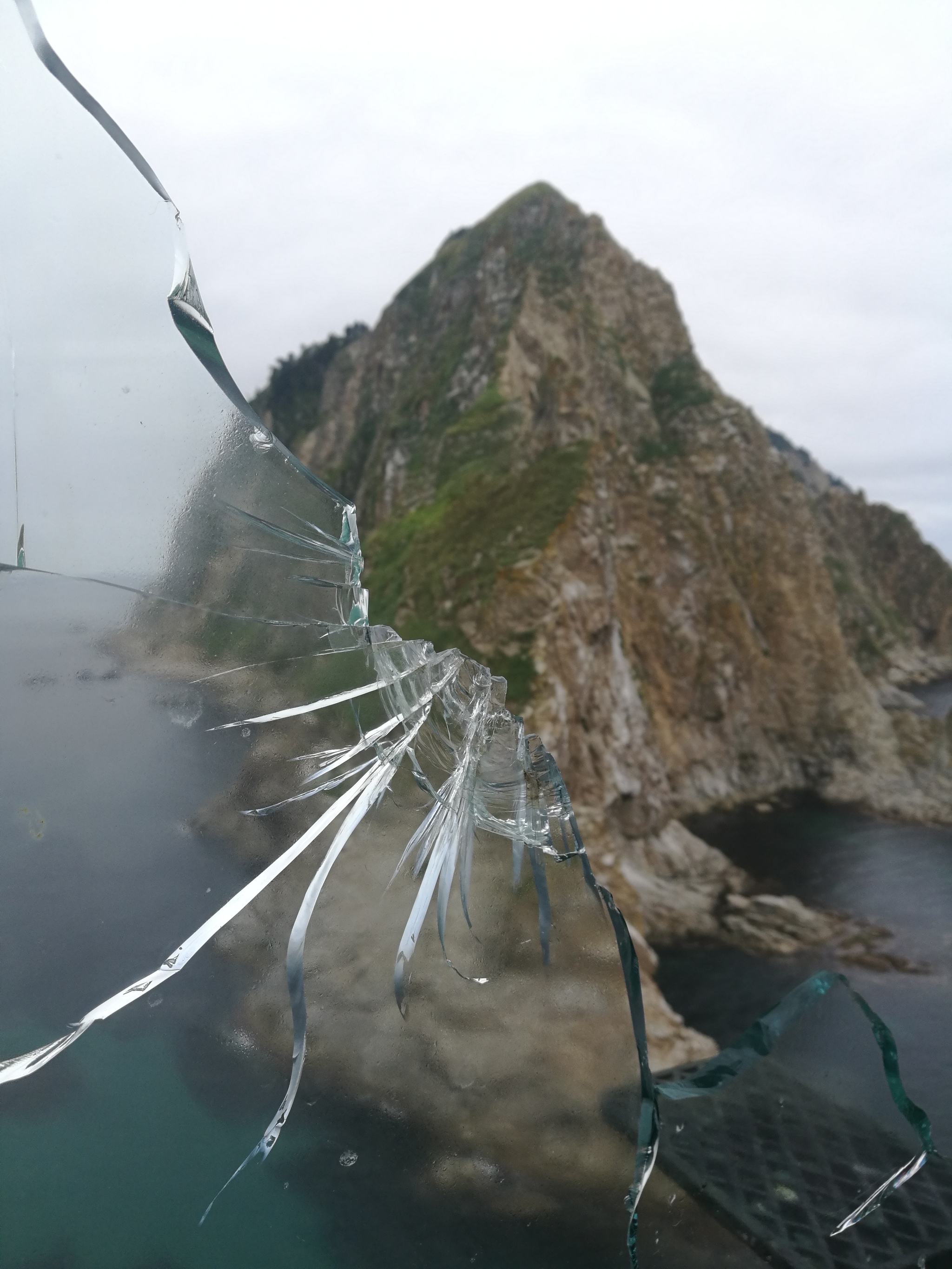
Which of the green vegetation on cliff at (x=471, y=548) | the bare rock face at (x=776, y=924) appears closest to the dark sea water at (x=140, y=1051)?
the green vegetation on cliff at (x=471, y=548)

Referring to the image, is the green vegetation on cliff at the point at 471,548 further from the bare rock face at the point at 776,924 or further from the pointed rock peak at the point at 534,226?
the pointed rock peak at the point at 534,226

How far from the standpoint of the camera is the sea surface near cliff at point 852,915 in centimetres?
479

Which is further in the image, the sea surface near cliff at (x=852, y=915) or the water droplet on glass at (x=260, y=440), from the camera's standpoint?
the sea surface near cliff at (x=852, y=915)

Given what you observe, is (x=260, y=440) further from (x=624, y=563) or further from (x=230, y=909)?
(x=624, y=563)

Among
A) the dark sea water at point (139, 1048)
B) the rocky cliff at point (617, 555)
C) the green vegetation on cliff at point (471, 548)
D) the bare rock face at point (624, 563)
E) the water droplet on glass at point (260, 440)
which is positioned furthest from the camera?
the rocky cliff at point (617, 555)

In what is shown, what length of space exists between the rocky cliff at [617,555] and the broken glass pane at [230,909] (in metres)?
10.5

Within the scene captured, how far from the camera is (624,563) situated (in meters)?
19.4

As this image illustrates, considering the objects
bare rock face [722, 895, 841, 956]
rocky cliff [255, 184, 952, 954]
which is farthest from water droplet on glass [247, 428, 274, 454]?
bare rock face [722, 895, 841, 956]

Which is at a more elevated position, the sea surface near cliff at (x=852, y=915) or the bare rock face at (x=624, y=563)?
the bare rock face at (x=624, y=563)

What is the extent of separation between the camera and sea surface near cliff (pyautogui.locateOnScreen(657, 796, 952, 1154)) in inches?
189

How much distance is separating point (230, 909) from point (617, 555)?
17707mm

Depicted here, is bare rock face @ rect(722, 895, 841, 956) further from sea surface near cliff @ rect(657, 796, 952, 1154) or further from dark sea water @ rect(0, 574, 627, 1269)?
dark sea water @ rect(0, 574, 627, 1269)

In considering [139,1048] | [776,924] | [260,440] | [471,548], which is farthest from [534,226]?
[139,1048]

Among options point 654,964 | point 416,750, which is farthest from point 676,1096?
point 654,964
